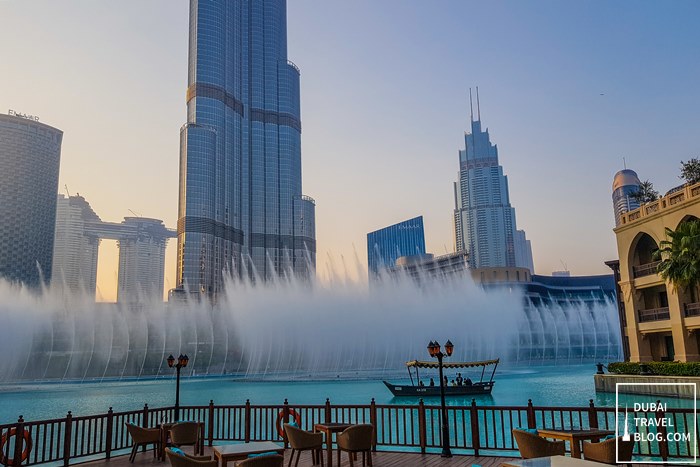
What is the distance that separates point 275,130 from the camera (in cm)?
18762

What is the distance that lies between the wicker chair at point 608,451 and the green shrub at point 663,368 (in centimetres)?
2558

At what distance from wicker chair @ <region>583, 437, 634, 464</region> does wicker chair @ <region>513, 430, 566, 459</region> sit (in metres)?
0.62

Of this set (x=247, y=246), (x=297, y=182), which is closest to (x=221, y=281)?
(x=247, y=246)

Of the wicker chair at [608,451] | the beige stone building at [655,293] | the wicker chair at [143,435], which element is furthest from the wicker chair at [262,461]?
the beige stone building at [655,293]

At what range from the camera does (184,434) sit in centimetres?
1386

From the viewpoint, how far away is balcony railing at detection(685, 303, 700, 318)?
35.1 m

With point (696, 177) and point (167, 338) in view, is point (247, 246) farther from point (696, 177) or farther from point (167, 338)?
point (696, 177)

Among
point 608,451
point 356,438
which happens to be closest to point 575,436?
point 608,451

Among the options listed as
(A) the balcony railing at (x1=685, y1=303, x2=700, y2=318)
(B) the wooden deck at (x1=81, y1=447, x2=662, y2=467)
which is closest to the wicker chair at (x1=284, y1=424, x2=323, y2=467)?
(B) the wooden deck at (x1=81, y1=447, x2=662, y2=467)

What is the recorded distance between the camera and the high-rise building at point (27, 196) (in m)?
143

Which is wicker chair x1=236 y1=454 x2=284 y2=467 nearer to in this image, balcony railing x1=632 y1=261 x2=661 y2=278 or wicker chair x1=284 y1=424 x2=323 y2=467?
wicker chair x1=284 y1=424 x2=323 y2=467

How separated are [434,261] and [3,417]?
15751 centimetres

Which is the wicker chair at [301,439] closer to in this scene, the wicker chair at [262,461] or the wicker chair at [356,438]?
the wicker chair at [356,438]

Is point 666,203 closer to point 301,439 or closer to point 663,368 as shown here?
point 663,368
